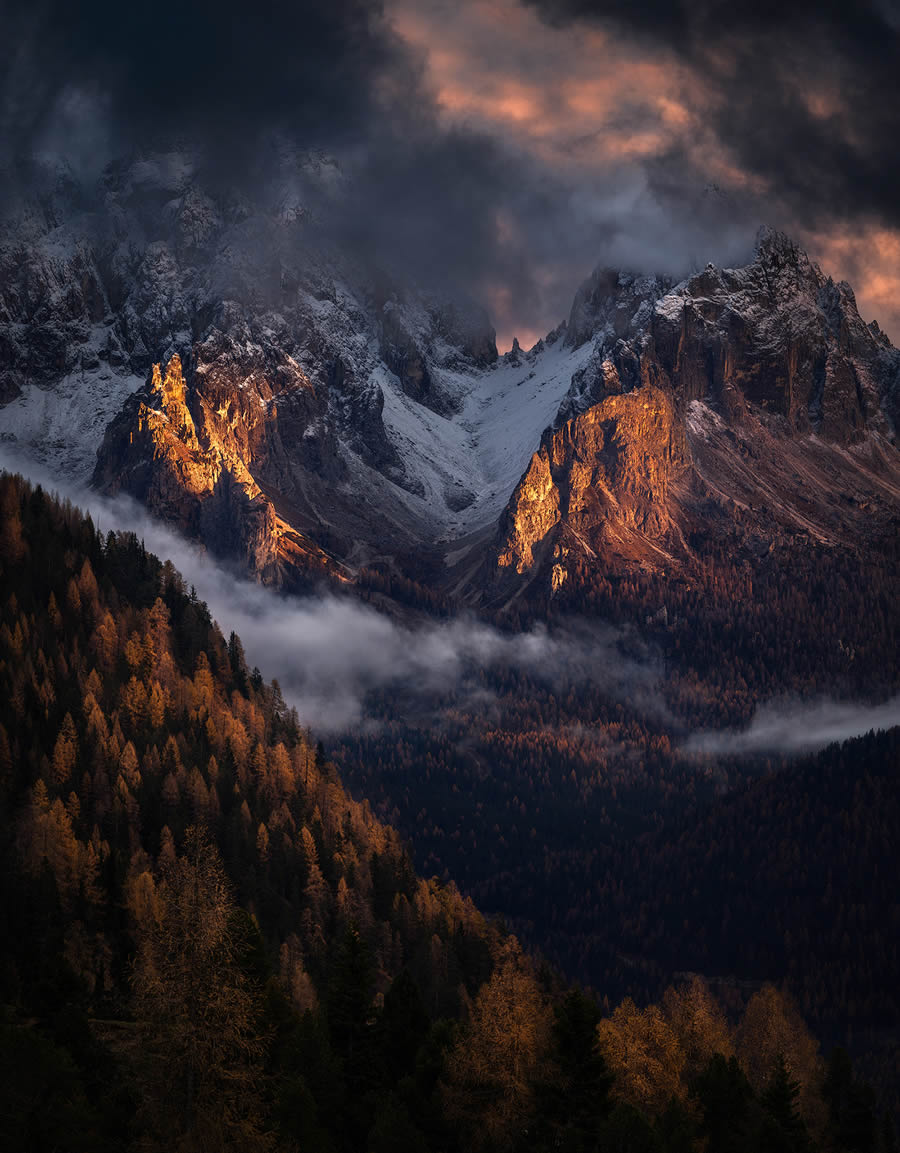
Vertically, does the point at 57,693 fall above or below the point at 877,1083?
above

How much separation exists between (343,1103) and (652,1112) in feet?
63.8

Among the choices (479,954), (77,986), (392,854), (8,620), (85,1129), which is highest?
(8,620)

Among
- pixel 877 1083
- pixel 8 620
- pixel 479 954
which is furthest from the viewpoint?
pixel 877 1083

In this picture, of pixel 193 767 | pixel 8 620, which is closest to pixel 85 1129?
pixel 193 767

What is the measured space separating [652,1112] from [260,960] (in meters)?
27.0

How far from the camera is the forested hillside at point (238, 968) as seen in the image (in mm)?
48656

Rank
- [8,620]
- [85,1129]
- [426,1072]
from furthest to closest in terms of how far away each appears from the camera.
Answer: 1. [8,620]
2. [426,1072]
3. [85,1129]

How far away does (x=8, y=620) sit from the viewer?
5822 inches

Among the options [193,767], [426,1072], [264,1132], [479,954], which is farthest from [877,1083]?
[264,1132]

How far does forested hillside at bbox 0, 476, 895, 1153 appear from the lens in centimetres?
4866

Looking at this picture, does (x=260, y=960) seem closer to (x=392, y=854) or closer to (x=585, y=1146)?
(x=585, y=1146)

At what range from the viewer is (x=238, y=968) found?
49.9m

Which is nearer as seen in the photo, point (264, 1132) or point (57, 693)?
point (264, 1132)

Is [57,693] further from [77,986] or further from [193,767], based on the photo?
[77,986]
